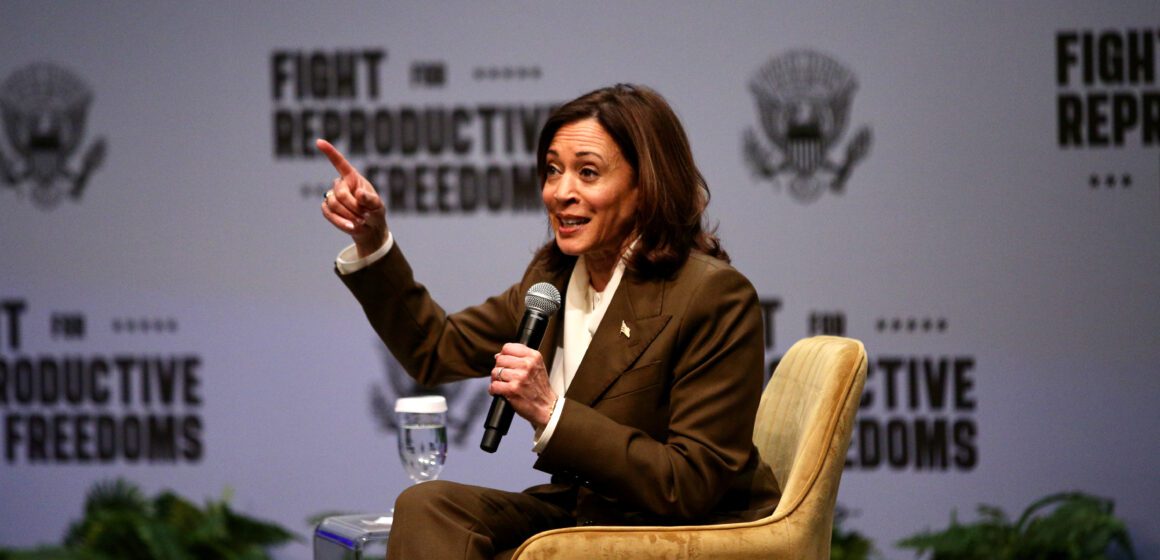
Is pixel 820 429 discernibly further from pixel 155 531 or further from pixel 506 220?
pixel 155 531

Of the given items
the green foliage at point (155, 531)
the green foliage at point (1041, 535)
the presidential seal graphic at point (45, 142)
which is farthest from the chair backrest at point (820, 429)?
the presidential seal graphic at point (45, 142)

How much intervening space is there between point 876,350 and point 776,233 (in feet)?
1.81

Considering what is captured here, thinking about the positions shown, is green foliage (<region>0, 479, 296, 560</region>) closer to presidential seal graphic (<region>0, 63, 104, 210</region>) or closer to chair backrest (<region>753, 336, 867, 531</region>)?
presidential seal graphic (<region>0, 63, 104, 210</region>)

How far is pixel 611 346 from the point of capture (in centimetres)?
235

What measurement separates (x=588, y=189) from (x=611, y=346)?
1.02ft

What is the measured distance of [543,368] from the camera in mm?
2135

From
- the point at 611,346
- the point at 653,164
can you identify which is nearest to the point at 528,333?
the point at 611,346

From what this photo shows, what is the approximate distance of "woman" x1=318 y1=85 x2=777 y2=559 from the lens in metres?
2.15

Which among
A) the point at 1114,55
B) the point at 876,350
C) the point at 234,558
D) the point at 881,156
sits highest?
the point at 1114,55

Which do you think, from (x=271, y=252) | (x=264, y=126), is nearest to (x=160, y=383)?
(x=271, y=252)

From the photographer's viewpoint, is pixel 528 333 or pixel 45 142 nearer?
pixel 528 333

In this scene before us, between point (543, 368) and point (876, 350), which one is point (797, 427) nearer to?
point (543, 368)

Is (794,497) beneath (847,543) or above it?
above

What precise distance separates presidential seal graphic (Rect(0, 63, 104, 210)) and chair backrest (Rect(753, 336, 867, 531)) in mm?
3166
